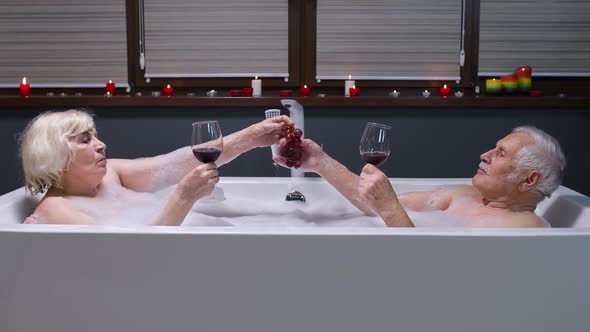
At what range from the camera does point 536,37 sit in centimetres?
374

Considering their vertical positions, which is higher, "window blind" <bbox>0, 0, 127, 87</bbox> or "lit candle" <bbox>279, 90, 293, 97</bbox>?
"window blind" <bbox>0, 0, 127, 87</bbox>

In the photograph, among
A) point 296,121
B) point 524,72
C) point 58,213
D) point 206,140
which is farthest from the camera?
point 524,72

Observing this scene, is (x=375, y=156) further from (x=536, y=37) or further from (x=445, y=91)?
(x=536, y=37)

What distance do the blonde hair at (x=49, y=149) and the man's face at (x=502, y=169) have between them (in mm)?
1312

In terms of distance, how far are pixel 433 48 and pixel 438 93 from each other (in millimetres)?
253

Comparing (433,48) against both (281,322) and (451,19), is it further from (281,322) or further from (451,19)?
(281,322)

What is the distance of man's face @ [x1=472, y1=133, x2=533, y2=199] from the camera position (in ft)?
7.05

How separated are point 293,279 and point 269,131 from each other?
829 millimetres

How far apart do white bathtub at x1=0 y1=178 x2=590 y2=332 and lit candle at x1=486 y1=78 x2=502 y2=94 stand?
1.88 metres

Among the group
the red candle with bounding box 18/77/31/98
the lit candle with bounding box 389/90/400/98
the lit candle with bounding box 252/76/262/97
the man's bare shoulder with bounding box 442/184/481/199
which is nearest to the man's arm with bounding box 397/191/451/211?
the man's bare shoulder with bounding box 442/184/481/199

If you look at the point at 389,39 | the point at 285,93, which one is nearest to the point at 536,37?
the point at 389,39

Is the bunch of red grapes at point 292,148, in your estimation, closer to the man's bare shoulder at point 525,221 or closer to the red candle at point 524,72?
the man's bare shoulder at point 525,221

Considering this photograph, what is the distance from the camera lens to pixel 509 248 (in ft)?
5.66

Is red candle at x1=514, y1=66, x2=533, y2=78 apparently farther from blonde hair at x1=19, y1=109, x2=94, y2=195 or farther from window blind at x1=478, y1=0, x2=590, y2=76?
blonde hair at x1=19, y1=109, x2=94, y2=195
